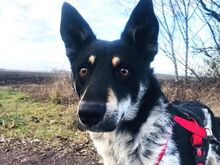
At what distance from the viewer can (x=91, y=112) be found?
11.0ft

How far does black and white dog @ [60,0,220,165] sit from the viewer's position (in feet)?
11.7

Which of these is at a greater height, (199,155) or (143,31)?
(143,31)

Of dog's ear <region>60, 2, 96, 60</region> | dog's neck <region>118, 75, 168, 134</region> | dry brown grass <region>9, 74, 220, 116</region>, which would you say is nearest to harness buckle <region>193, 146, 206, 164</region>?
dog's neck <region>118, 75, 168, 134</region>

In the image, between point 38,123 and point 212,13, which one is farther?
point 212,13

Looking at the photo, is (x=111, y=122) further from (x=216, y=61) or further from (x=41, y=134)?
(x=216, y=61)

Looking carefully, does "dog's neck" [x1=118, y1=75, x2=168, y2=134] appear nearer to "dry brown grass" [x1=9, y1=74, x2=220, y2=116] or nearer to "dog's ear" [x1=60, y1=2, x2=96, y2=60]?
"dog's ear" [x1=60, y1=2, x2=96, y2=60]

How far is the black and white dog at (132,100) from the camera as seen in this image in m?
3.56

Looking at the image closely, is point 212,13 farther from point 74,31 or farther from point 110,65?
point 110,65

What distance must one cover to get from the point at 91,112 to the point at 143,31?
1.03 metres

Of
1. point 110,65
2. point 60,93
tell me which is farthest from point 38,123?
point 110,65

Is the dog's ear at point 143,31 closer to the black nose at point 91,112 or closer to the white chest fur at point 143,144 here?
the white chest fur at point 143,144

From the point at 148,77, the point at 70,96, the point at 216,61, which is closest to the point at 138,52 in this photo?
the point at 148,77

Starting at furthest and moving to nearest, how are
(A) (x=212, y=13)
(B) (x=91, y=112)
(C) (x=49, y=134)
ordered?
1. (A) (x=212, y=13)
2. (C) (x=49, y=134)
3. (B) (x=91, y=112)

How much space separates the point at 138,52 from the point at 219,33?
604 inches
